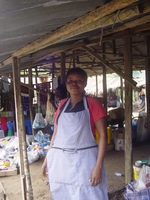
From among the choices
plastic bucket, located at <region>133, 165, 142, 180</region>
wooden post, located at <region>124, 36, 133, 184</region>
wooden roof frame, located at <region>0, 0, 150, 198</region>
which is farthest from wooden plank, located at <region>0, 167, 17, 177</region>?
plastic bucket, located at <region>133, 165, 142, 180</region>

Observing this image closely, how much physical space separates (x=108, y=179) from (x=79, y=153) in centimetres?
243

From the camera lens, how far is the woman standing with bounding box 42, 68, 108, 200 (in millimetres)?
1851

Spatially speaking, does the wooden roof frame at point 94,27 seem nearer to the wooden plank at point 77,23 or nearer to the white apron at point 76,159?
the wooden plank at point 77,23

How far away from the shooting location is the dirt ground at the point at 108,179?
3.60 m

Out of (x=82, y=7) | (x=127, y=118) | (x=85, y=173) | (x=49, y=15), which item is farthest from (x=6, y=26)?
(x=127, y=118)

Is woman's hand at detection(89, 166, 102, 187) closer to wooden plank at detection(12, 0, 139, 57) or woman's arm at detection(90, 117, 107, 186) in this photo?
woman's arm at detection(90, 117, 107, 186)

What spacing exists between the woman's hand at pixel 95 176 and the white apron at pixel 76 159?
0.04m

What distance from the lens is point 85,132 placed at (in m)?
1.88

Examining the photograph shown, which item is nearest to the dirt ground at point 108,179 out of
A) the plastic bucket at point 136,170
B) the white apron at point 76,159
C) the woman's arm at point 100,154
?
the plastic bucket at point 136,170

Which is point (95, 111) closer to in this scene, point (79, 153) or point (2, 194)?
point (79, 153)

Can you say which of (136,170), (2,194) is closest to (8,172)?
(2,194)

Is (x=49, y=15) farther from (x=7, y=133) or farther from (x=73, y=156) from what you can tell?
(x=7, y=133)

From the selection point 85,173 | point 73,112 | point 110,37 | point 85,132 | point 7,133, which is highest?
point 110,37

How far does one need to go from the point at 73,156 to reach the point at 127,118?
4.97 ft
